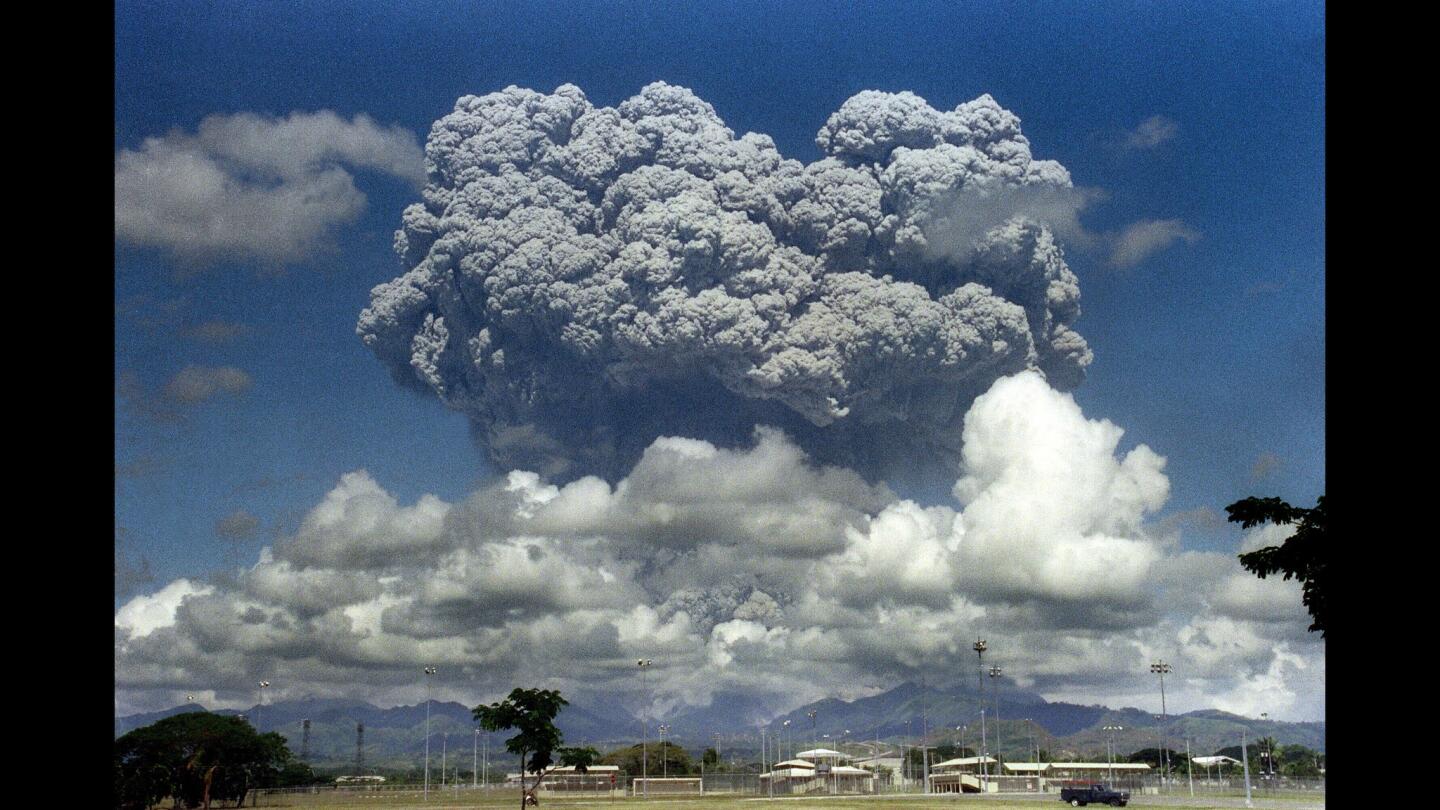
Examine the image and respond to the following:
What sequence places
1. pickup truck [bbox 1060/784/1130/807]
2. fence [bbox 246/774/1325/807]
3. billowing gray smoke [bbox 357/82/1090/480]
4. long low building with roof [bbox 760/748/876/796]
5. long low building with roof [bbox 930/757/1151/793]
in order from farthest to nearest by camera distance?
billowing gray smoke [bbox 357/82/1090/480]
long low building with roof [bbox 760/748/876/796]
long low building with roof [bbox 930/757/1151/793]
fence [bbox 246/774/1325/807]
pickup truck [bbox 1060/784/1130/807]

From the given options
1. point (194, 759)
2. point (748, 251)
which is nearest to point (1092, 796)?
point (194, 759)

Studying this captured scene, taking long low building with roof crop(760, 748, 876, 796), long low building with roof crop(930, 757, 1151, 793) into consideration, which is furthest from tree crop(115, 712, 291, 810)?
long low building with roof crop(930, 757, 1151, 793)

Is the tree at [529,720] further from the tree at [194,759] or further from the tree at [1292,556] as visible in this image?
the tree at [1292,556]

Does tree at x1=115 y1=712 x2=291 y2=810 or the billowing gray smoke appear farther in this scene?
the billowing gray smoke

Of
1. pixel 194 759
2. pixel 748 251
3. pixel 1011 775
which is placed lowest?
pixel 1011 775

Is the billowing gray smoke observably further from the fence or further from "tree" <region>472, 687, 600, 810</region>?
"tree" <region>472, 687, 600, 810</region>

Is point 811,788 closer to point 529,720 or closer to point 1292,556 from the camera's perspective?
point 529,720
